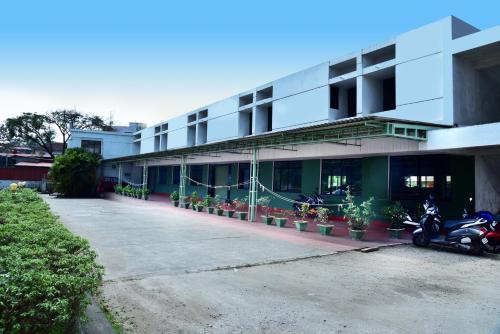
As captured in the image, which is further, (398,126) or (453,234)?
(398,126)

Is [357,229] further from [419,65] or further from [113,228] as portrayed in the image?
[113,228]

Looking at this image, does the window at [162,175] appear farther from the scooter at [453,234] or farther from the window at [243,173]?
the scooter at [453,234]

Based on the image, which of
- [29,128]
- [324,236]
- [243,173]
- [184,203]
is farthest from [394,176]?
[29,128]

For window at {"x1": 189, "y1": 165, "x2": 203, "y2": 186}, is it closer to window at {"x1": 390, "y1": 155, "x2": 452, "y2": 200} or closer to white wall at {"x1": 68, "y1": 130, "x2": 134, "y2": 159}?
window at {"x1": 390, "y1": 155, "x2": 452, "y2": 200}

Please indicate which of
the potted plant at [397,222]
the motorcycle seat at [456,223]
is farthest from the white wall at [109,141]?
the motorcycle seat at [456,223]

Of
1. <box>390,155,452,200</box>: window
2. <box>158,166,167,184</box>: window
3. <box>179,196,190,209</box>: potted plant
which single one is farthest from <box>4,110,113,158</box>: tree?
<box>390,155,452,200</box>: window

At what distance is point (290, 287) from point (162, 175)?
30610 mm

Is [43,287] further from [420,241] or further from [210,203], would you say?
[210,203]

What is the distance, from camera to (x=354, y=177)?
15445mm

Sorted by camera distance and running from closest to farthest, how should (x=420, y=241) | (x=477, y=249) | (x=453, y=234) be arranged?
(x=477, y=249) < (x=453, y=234) < (x=420, y=241)

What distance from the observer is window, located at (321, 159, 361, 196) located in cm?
1537

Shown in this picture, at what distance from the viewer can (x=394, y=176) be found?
13.9 meters

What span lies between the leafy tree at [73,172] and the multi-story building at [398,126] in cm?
1144

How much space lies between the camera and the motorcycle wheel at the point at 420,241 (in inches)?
394
